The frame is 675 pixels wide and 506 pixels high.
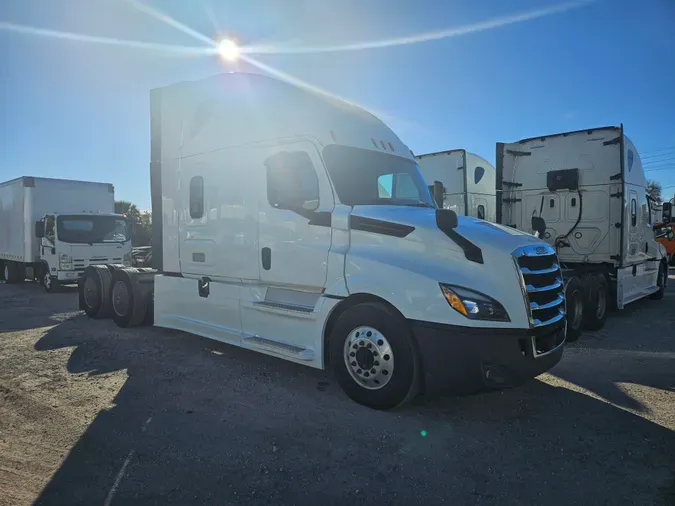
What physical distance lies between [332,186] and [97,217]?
12.4 metres

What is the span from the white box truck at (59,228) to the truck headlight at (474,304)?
13.2 m

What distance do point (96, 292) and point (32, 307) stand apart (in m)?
3.39

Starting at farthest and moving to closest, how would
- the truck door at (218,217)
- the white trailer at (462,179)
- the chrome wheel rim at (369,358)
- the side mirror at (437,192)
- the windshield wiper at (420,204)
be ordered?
the white trailer at (462,179)
the side mirror at (437,192)
the truck door at (218,217)
the windshield wiper at (420,204)
the chrome wheel rim at (369,358)

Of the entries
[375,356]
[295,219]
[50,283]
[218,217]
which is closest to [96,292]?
[218,217]

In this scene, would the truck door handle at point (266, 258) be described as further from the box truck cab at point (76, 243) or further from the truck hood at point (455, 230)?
the box truck cab at point (76, 243)

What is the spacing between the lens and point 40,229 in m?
14.8

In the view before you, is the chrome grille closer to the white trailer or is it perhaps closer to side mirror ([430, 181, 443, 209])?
side mirror ([430, 181, 443, 209])

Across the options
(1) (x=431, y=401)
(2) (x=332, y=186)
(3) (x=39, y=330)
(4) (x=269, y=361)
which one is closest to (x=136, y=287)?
(3) (x=39, y=330)

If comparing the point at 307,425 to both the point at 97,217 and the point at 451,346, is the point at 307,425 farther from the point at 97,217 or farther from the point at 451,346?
the point at 97,217

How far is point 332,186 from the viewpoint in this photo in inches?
198

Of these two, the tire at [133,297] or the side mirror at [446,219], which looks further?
the tire at [133,297]

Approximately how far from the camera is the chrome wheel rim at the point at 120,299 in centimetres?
850

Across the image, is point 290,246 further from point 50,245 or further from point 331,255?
point 50,245

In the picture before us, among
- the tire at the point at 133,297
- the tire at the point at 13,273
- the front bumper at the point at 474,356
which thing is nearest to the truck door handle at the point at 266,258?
the front bumper at the point at 474,356
